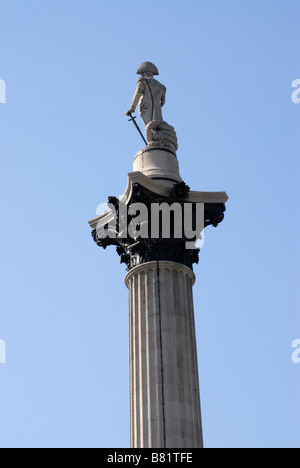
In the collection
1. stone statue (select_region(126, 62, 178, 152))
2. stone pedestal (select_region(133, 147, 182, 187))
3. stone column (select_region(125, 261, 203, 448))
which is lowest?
stone column (select_region(125, 261, 203, 448))

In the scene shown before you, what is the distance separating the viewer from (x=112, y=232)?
121ft

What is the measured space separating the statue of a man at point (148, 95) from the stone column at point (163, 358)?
6.70 m

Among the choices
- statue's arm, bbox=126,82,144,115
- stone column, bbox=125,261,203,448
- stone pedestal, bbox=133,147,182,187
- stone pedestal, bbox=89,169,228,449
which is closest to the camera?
stone column, bbox=125,261,203,448

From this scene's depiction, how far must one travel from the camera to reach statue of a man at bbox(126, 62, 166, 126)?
39344mm

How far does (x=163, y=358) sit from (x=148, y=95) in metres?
11.0

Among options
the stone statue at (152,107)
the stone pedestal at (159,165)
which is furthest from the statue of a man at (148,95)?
the stone pedestal at (159,165)

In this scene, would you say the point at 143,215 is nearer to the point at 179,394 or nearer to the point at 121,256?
the point at 121,256

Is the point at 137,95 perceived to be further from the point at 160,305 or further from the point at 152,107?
the point at 160,305

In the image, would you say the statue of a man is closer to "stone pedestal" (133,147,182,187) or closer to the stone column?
"stone pedestal" (133,147,182,187)

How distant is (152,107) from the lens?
39406 mm

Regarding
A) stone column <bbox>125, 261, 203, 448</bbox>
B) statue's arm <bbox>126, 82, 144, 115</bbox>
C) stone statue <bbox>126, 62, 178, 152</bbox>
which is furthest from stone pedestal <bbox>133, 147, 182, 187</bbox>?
stone column <bbox>125, 261, 203, 448</bbox>

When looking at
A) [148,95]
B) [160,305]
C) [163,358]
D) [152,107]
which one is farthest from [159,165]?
[163,358]

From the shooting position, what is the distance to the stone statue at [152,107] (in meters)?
38.4
